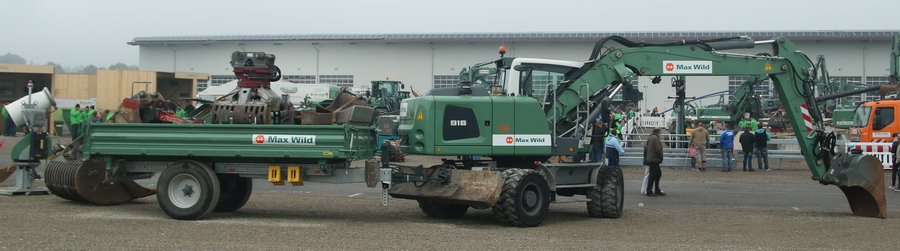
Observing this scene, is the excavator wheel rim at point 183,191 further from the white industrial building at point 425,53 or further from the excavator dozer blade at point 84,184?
the white industrial building at point 425,53

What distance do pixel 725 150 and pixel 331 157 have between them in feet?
52.7

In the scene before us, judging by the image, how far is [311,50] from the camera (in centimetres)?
4806

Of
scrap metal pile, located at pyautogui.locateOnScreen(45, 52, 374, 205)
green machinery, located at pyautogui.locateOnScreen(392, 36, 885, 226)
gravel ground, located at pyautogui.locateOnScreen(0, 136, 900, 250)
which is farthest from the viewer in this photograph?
scrap metal pile, located at pyautogui.locateOnScreen(45, 52, 374, 205)

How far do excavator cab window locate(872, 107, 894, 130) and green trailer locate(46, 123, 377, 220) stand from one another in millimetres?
19414

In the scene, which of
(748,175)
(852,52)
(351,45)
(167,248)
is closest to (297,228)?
(167,248)

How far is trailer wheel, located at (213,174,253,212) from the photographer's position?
12195 mm

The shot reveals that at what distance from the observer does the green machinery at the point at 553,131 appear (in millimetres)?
11141

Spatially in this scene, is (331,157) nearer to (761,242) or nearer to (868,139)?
(761,242)

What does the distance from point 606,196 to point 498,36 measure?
112 feet

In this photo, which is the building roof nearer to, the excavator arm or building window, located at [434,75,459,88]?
building window, located at [434,75,459,88]

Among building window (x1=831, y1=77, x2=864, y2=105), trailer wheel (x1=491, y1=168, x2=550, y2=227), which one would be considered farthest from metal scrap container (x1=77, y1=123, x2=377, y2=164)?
building window (x1=831, y1=77, x2=864, y2=105)

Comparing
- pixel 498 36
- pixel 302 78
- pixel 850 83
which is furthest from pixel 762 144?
pixel 302 78

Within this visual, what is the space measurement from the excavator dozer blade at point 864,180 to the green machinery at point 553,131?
18 mm

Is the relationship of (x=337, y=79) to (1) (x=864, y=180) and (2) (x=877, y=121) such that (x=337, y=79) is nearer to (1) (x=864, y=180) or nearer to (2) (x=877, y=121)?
(2) (x=877, y=121)
